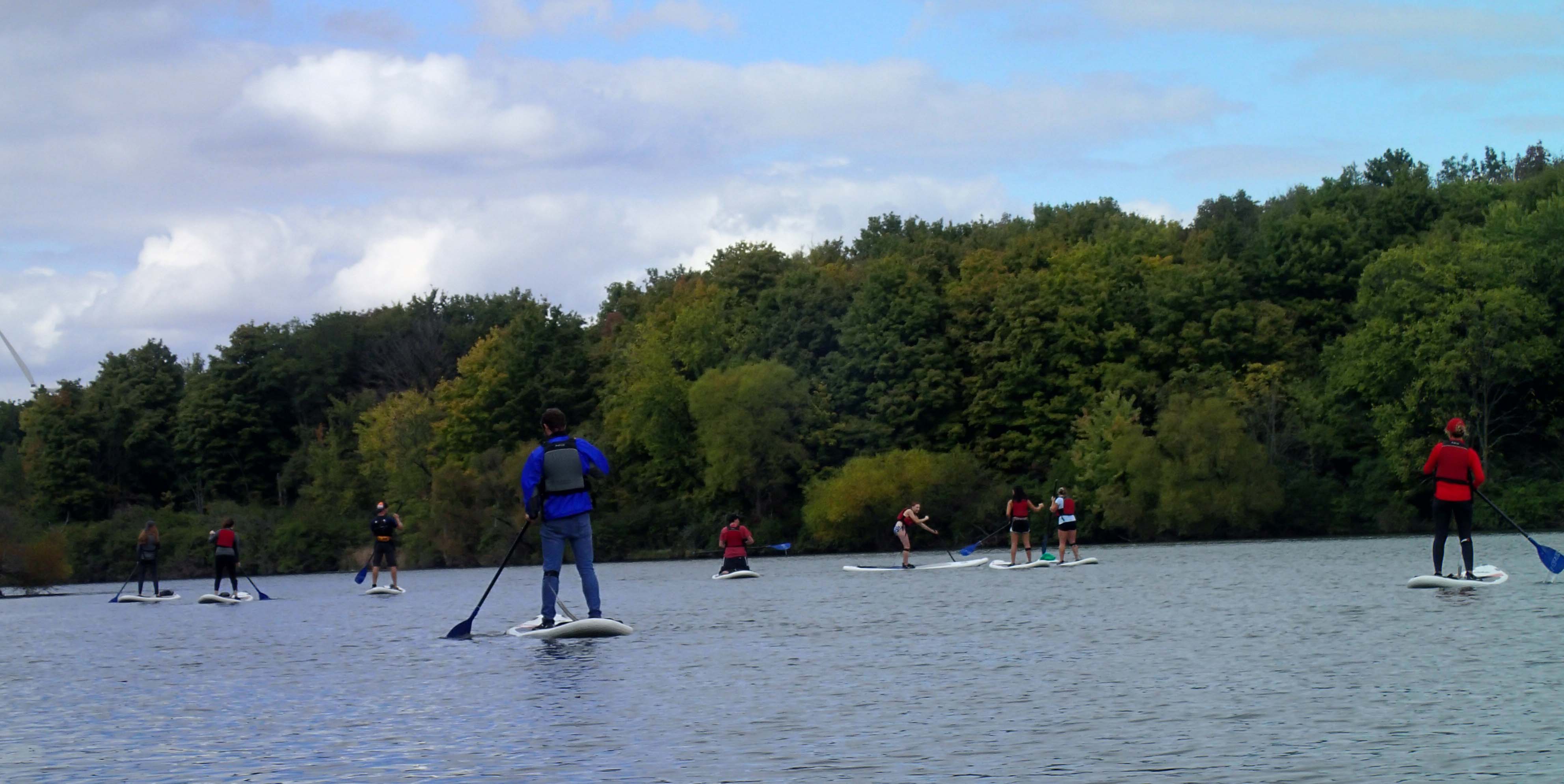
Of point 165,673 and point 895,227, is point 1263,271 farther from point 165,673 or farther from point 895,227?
point 165,673

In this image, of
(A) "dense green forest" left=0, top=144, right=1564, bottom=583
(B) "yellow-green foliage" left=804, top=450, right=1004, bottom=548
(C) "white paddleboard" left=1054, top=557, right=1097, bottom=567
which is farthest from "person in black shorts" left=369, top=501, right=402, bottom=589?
(B) "yellow-green foliage" left=804, top=450, right=1004, bottom=548

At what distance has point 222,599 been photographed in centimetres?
3438

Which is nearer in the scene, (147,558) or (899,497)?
(147,558)

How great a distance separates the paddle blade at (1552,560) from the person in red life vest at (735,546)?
17679 mm

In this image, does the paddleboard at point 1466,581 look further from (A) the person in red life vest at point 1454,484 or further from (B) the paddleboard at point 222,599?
(B) the paddleboard at point 222,599

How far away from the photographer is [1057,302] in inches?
3059

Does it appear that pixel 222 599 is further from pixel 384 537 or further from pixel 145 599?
pixel 145 599

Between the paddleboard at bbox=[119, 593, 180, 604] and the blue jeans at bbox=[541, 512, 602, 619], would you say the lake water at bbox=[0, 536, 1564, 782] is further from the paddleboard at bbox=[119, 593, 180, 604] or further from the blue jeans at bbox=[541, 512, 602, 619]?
the paddleboard at bbox=[119, 593, 180, 604]

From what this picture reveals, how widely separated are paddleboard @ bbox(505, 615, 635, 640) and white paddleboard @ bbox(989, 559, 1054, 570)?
19080 mm

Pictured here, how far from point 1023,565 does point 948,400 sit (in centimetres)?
4384

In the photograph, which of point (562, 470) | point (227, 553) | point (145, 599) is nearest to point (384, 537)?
A: point (227, 553)

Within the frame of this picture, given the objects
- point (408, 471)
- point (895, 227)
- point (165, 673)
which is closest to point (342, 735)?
point (165, 673)

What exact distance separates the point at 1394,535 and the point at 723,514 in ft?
107

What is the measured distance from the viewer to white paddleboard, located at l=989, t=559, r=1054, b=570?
116 feet
